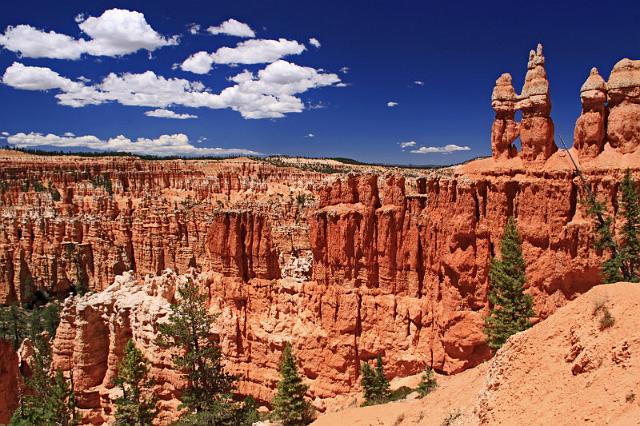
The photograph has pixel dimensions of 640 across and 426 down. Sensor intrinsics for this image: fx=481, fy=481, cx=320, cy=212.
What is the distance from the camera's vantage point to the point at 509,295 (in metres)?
23.6

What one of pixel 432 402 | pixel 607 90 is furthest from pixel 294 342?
pixel 607 90

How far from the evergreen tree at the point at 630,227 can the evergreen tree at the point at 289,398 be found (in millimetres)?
17087

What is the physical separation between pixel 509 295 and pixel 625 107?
450 inches

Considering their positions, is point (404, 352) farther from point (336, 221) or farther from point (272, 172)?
point (272, 172)

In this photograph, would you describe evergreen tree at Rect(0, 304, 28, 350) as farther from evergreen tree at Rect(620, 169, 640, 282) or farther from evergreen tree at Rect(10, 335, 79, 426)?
evergreen tree at Rect(620, 169, 640, 282)

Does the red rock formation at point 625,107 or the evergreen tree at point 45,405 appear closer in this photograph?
the red rock formation at point 625,107

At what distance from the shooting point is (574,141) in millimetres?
25984

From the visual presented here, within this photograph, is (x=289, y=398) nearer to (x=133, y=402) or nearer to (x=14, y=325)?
(x=133, y=402)

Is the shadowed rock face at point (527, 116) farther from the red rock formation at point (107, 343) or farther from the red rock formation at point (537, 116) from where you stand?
the red rock formation at point (107, 343)

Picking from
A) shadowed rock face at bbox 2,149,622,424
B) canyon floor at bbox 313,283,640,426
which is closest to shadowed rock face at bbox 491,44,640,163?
shadowed rock face at bbox 2,149,622,424

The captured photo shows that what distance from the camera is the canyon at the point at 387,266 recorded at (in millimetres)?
24734

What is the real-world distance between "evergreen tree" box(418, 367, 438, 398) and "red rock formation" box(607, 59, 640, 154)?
15.3 metres

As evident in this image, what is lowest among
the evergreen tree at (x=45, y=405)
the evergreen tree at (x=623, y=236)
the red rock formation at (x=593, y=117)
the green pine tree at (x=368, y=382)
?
the evergreen tree at (x=45, y=405)

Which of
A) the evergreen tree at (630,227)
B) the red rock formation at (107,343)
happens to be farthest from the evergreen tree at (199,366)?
the evergreen tree at (630,227)
